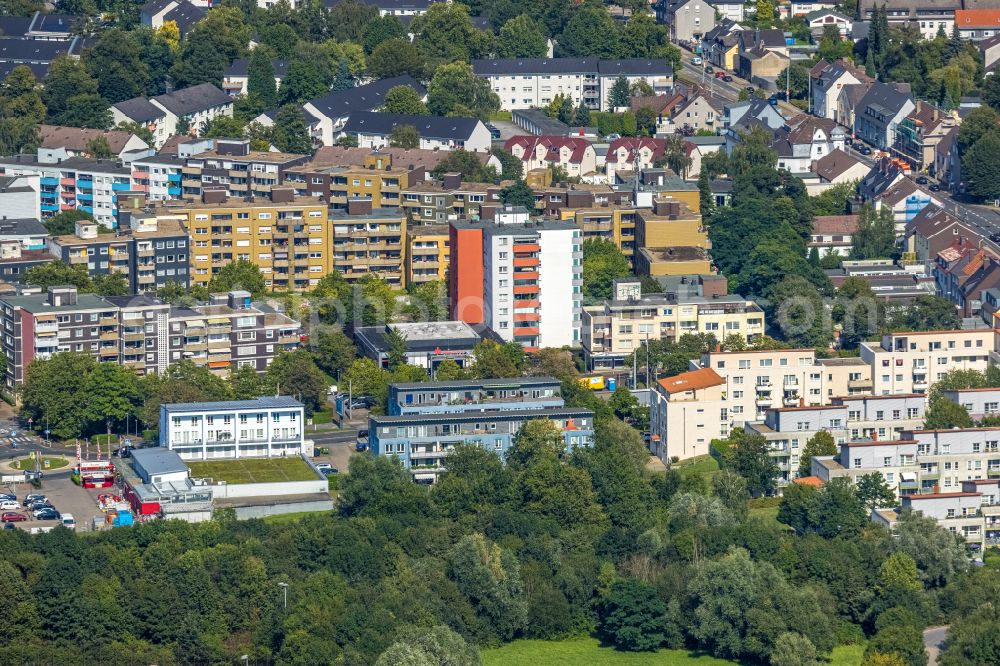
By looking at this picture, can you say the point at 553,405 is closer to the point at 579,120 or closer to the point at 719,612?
the point at 719,612

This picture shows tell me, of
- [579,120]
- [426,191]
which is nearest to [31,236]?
[426,191]

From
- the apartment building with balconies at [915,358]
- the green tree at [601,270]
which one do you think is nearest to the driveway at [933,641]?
the apartment building with balconies at [915,358]

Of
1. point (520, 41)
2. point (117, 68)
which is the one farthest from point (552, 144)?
point (117, 68)

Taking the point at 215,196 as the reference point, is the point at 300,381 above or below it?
below

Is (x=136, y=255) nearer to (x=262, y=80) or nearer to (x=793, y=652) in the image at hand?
(x=262, y=80)

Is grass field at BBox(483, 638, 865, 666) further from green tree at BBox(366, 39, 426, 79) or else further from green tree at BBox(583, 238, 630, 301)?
green tree at BBox(366, 39, 426, 79)

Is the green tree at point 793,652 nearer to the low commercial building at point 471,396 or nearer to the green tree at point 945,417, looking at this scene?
the green tree at point 945,417

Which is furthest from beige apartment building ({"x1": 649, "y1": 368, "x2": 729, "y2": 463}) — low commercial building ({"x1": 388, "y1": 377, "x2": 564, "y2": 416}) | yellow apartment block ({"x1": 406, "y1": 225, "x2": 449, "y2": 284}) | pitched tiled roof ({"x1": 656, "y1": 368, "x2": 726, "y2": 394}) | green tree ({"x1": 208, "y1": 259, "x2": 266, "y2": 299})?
green tree ({"x1": 208, "y1": 259, "x2": 266, "y2": 299})
